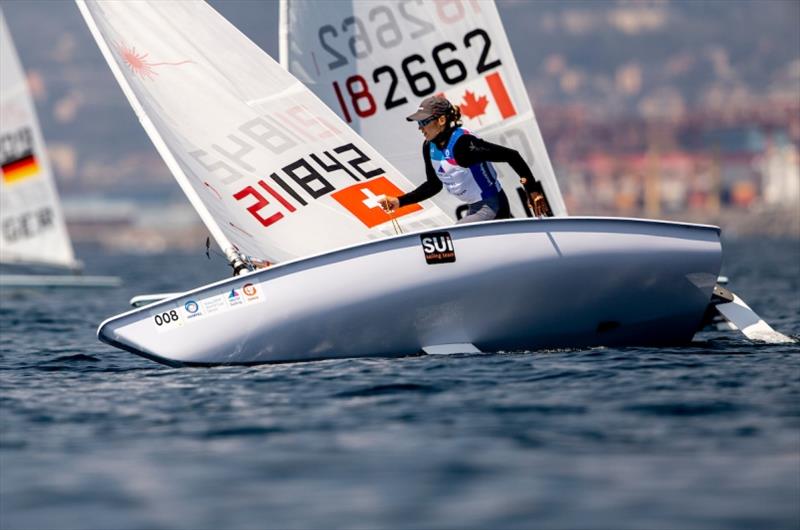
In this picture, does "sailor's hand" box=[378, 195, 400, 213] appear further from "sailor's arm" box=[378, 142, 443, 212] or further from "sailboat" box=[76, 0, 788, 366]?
"sailboat" box=[76, 0, 788, 366]

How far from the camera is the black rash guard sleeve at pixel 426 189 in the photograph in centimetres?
1184

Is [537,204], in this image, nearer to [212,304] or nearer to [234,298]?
[234,298]

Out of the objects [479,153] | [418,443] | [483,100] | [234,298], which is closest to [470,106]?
[483,100]

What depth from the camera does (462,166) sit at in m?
11.6

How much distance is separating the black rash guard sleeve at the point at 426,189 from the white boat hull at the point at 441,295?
3.20ft

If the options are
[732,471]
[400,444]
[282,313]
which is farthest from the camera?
[282,313]

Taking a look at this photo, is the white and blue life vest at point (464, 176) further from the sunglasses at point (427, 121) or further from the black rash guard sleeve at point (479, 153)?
→ the sunglasses at point (427, 121)

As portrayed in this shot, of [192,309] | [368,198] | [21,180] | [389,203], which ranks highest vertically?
[21,180]

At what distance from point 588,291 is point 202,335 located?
9.33 ft

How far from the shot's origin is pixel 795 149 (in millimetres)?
192625

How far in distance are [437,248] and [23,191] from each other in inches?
643

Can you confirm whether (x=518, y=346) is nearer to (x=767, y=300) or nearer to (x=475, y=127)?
(x=475, y=127)

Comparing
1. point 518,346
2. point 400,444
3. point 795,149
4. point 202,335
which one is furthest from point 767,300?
point 795,149

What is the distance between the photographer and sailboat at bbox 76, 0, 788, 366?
1099 cm
